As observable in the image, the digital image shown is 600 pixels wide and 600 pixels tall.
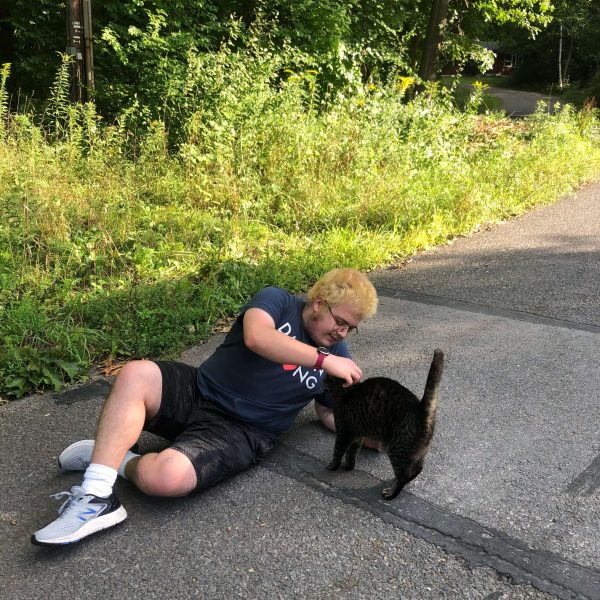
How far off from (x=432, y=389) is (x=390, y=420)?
32 cm

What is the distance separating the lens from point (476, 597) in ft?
8.04

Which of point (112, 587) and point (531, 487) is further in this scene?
point (531, 487)

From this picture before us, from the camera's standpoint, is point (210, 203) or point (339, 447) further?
point (210, 203)

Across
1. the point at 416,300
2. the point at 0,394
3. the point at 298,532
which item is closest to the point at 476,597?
the point at 298,532

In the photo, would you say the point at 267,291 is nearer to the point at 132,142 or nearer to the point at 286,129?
the point at 286,129

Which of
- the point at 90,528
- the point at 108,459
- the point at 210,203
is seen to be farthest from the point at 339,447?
the point at 210,203

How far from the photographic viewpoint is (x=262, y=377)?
10.7ft

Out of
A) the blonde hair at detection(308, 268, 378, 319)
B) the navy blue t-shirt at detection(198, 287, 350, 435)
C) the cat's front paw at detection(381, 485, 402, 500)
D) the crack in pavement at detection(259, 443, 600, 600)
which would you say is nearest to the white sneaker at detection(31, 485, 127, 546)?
the navy blue t-shirt at detection(198, 287, 350, 435)

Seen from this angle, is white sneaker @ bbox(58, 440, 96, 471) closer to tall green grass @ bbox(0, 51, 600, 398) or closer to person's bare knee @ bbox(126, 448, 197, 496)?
person's bare knee @ bbox(126, 448, 197, 496)

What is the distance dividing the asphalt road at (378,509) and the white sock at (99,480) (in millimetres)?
220

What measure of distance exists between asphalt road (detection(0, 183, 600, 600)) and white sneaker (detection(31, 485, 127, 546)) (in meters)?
0.09

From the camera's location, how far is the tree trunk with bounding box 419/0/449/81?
14.9 meters

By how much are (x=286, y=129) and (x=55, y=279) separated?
147 inches

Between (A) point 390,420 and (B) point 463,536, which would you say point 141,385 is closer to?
(A) point 390,420
